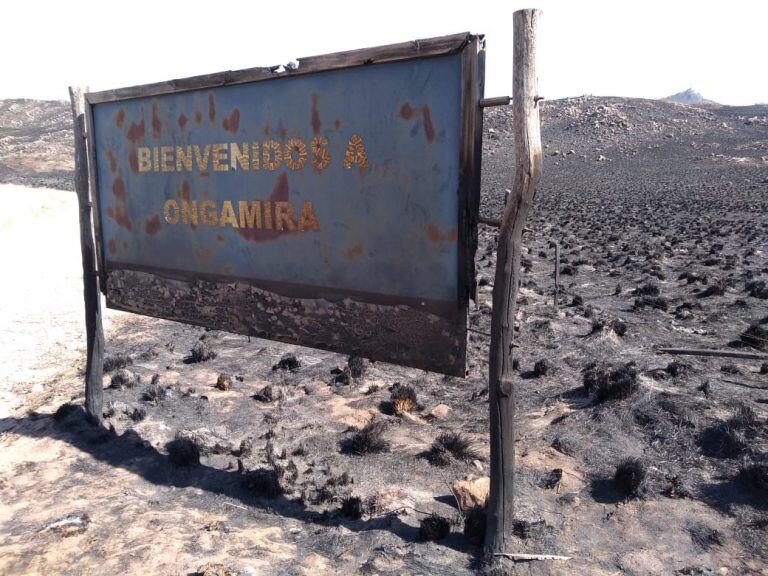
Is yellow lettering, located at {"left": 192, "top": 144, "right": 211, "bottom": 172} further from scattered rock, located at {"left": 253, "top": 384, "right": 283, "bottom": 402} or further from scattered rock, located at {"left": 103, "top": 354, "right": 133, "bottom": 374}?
scattered rock, located at {"left": 103, "top": 354, "right": 133, "bottom": 374}

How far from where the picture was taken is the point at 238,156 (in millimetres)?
5176

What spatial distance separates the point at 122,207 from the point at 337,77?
3.00m

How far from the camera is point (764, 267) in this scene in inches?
627

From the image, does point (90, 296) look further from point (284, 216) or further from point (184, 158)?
point (284, 216)

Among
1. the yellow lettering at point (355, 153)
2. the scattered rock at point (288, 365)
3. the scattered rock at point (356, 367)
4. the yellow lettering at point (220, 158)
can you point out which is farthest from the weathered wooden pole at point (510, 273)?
the scattered rock at point (288, 365)

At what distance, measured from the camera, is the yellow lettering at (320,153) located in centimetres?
461

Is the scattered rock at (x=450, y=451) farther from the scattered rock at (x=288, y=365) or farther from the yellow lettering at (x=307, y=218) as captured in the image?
the scattered rock at (x=288, y=365)

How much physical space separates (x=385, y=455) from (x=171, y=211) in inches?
122

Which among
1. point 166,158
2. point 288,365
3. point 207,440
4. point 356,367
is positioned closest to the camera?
point 166,158

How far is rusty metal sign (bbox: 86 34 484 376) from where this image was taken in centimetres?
405

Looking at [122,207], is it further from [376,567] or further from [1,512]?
[376,567]

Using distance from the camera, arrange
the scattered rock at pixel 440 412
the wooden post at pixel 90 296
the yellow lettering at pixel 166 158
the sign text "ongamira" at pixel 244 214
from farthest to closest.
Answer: the scattered rock at pixel 440 412 < the wooden post at pixel 90 296 < the yellow lettering at pixel 166 158 < the sign text "ongamira" at pixel 244 214

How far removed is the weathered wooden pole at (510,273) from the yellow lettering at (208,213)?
105 inches

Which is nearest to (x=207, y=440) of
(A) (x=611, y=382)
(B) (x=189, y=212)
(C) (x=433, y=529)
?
(B) (x=189, y=212)
